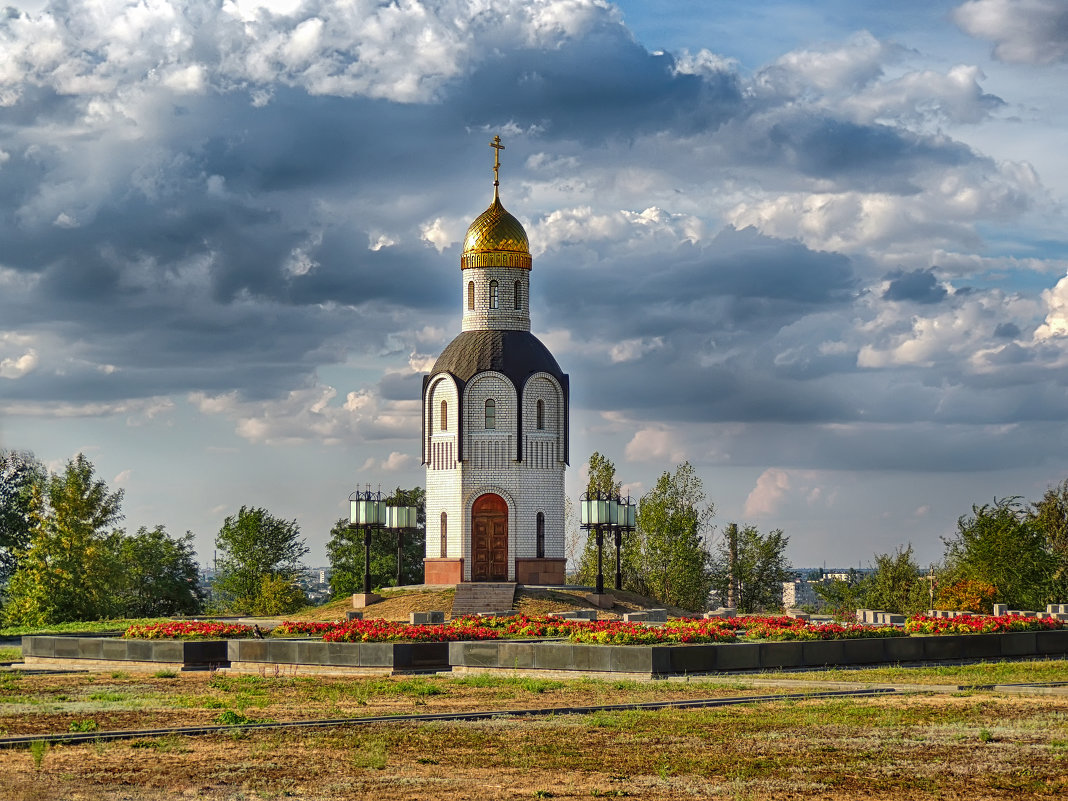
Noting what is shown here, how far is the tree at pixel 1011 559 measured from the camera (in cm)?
5131

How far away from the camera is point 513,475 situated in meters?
52.5

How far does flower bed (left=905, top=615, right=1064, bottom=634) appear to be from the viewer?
2897 centimetres

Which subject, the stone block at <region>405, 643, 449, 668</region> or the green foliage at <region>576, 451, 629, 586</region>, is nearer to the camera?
the stone block at <region>405, 643, 449, 668</region>

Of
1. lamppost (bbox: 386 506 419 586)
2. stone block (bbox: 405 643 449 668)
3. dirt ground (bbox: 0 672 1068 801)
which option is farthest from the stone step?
dirt ground (bbox: 0 672 1068 801)

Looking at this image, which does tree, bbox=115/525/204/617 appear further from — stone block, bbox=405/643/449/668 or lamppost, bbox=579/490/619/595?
stone block, bbox=405/643/449/668

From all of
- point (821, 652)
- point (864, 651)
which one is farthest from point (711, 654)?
point (864, 651)

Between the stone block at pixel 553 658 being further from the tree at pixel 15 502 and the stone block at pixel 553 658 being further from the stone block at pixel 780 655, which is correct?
the tree at pixel 15 502

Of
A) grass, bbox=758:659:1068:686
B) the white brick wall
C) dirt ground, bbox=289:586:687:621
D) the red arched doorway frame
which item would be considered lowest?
grass, bbox=758:659:1068:686

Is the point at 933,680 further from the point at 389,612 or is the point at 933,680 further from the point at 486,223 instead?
the point at 486,223

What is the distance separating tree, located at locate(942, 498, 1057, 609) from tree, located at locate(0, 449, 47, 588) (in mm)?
36555

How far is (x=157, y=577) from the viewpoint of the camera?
63.5 m

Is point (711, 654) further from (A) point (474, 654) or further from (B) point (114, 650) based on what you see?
(B) point (114, 650)

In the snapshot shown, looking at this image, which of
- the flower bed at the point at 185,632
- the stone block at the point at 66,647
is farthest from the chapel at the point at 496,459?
the stone block at the point at 66,647

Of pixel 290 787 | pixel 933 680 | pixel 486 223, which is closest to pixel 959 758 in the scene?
pixel 290 787
